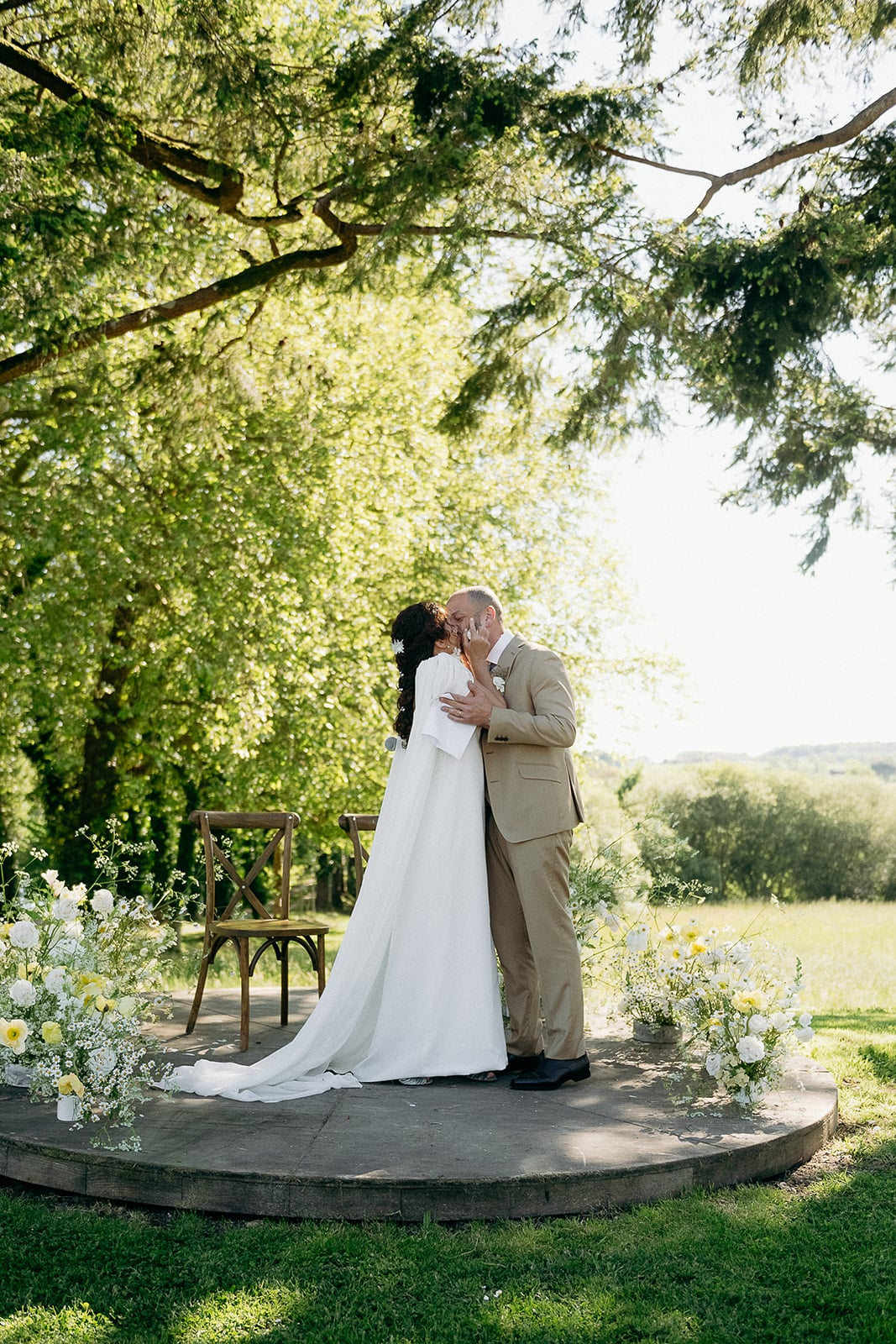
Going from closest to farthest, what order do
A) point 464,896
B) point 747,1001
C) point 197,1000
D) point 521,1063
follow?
point 747,1001 < point 464,896 < point 521,1063 < point 197,1000

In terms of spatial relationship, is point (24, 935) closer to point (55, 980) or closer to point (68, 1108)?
point (55, 980)

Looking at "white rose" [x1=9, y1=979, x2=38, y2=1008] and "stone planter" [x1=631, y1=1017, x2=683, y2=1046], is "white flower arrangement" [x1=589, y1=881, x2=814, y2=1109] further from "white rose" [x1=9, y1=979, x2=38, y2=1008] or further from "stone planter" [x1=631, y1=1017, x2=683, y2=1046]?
"white rose" [x1=9, y1=979, x2=38, y2=1008]

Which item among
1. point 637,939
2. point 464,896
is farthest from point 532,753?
point 637,939

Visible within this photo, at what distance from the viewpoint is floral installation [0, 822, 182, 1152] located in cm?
433

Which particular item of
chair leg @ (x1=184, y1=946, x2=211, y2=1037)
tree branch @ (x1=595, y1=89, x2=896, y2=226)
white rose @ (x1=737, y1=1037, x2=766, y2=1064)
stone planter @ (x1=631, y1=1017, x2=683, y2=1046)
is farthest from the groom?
tree branch @ (x1=595, y1=89, x2=896, y2=226)

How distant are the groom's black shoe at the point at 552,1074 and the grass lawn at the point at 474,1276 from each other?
1.11m

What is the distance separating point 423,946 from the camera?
5211mm

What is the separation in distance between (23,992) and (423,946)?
1.68m

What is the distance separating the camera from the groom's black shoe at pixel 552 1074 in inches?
197

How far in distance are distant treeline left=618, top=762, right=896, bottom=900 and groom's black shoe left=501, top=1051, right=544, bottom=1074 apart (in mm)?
21287

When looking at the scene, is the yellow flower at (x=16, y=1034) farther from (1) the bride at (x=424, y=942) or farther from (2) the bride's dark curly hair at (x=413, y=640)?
(2) the bride's dark curly hair at (x=413, y=640)

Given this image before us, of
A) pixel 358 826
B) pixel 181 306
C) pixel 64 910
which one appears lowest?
pixel 64 910

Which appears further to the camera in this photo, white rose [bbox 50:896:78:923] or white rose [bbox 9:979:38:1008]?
white rose [bbox 50:896:78:923]

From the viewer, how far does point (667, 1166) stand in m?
3.94
